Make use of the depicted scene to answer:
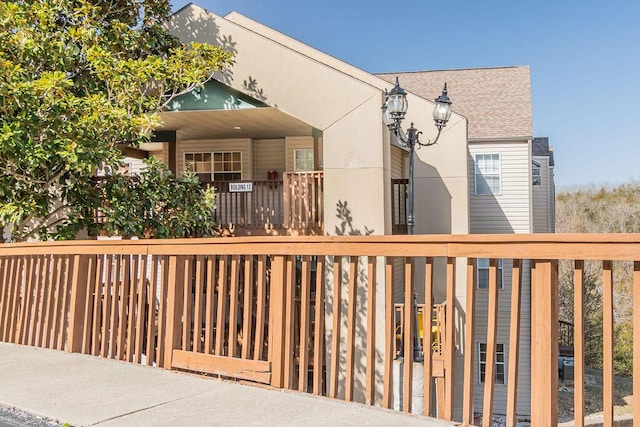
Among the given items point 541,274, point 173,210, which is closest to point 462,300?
point 173,210

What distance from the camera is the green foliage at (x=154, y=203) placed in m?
8.90

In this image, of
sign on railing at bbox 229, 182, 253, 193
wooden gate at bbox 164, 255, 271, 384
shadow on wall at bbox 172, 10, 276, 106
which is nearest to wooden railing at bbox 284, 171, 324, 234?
sign on railing at bbox 229, 182, 253, 193

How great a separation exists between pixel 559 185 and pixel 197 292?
5109 centimetres

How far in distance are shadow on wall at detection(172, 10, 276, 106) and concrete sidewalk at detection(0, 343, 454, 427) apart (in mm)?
5923

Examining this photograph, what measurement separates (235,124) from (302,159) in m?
2.33

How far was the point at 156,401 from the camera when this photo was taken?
12.4 feet

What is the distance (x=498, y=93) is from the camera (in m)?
17.7

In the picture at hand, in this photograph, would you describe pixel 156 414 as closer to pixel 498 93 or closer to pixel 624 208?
pixel 498 93

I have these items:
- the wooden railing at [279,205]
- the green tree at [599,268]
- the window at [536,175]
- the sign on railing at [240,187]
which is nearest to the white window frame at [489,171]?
the window at [536,175]

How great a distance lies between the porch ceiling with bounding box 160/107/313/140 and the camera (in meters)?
10.6

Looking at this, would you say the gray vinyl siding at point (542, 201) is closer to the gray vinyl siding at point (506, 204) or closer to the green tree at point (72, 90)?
the gray vinyl siding at point (506, 204)

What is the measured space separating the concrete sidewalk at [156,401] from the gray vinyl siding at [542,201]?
16.6 m

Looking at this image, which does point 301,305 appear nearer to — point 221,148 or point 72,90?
point 72,90

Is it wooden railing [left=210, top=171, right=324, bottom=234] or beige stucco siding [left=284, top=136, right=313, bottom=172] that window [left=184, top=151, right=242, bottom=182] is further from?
wooden railing [left=210, top=171, right=324, bottom=234]
